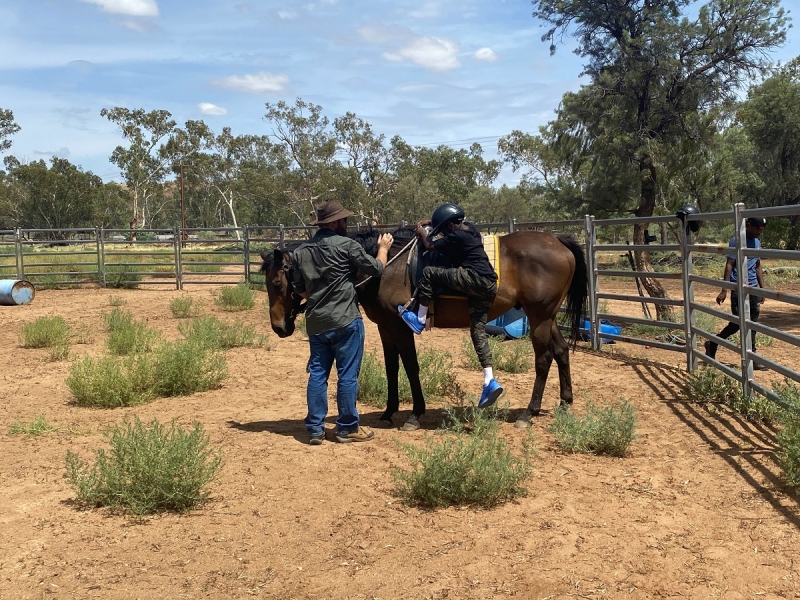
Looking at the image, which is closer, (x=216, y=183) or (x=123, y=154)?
(x=123, y=154)

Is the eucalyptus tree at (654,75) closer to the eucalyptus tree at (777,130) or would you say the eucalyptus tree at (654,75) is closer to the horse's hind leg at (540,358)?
the horse's hind leg at (540,358)

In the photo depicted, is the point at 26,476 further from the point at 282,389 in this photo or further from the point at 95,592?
the point at 282,389

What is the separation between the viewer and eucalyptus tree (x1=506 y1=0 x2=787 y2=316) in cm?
1491

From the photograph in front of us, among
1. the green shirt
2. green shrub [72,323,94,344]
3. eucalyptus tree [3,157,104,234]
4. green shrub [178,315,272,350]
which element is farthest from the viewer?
eucalyptus tree [3,157,104,234]

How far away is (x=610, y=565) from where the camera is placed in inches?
131

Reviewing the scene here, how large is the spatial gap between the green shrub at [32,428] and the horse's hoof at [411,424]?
3.02 meters

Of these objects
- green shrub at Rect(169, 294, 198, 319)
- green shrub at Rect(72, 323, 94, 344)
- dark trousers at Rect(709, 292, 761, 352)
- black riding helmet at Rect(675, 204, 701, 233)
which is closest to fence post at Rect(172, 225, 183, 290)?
green shrub at Rect(169, 294, 198, 319)

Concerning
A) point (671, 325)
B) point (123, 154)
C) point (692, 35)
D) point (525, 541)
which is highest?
point (123, 154)

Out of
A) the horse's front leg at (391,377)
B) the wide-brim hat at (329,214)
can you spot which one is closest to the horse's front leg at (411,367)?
the horse's front leg at (391,377)

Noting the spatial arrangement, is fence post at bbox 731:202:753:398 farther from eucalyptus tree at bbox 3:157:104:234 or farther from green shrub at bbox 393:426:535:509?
eucalyptus tree at bbox 3:157:104:234

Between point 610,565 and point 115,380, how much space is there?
527 centimetres

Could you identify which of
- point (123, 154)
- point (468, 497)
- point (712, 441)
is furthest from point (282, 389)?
point (123, 154)

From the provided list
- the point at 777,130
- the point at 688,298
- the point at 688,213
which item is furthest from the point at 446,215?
the point at 777,130

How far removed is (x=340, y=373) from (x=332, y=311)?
0.53 meters
